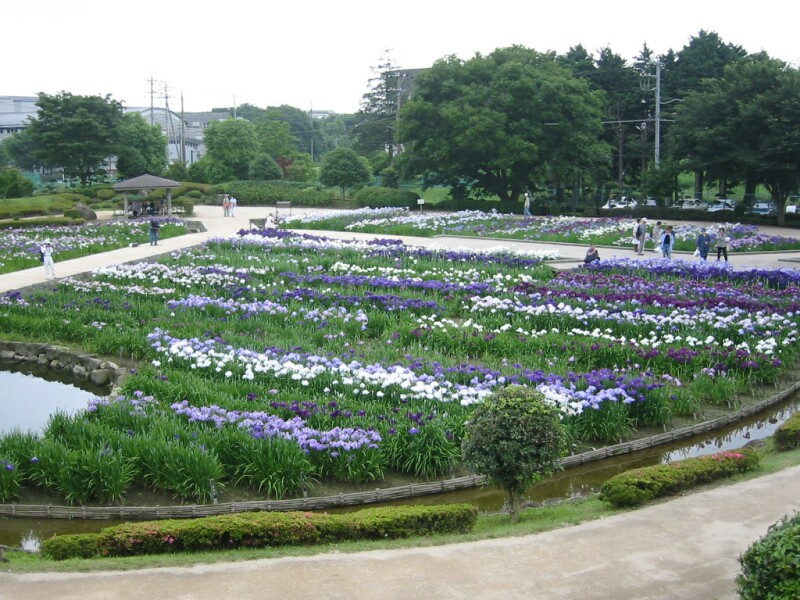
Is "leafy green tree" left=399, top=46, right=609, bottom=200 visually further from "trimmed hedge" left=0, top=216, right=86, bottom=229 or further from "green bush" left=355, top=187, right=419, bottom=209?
"trimmed hedge" left=0, top=216, right=86, bottom=229

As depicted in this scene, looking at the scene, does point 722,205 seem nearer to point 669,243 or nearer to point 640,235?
point 640,235

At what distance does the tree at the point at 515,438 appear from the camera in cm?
664

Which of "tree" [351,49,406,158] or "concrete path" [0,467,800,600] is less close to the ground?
"tree" [351,49,406,158]

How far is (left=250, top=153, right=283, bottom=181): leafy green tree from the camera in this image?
62.4 meters

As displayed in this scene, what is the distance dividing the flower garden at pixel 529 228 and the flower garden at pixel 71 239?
664 cm

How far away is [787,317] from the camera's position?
14.1 m

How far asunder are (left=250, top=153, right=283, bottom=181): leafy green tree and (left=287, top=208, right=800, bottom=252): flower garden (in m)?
24.9

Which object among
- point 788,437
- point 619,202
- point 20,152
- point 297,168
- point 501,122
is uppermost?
point 20,152

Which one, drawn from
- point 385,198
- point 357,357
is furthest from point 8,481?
point 385,198

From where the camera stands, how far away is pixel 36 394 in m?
12.9

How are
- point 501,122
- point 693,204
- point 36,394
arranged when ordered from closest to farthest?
1. point 36,394
2. point 501,122
3. point 693,204

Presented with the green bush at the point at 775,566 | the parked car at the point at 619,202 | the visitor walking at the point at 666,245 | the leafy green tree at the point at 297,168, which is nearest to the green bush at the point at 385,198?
the parked car at the point at 619,202

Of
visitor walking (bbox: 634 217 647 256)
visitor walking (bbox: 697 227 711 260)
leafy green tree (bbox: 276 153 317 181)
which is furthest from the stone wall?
leafy green tree (bbox: 276 153 317 181)

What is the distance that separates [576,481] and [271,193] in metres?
49.0
